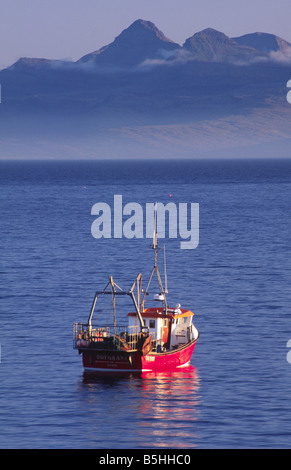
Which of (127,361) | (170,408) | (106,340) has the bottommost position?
(170,408)

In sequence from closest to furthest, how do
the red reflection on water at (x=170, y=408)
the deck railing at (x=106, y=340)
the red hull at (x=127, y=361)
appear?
1. the red reflection on water at (x=170, y=408)
2. the deck railing at (x=106, y=340)
3. the red hull at (x=127, y=361)

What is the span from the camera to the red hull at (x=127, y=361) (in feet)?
204

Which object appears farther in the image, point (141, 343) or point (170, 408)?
point (141, 343)

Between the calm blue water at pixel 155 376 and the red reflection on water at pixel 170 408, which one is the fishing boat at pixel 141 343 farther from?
the red reflection on water at pixel 170 408

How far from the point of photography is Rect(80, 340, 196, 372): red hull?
62031 mm

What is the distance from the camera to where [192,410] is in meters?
56.1

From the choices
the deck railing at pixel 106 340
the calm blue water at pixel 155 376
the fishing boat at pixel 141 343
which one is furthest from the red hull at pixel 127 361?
the calm blue water at pixel 155 376

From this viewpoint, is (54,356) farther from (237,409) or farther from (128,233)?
(128,233)

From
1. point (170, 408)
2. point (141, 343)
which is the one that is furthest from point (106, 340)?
point (170, 408)

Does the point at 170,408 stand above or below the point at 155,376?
below

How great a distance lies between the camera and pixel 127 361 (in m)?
62.2

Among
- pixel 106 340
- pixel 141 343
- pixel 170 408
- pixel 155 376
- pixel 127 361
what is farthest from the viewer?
pixel 155 376

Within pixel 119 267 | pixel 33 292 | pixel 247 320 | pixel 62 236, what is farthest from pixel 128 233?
pixel 247 320

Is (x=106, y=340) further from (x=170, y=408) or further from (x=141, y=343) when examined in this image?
(x=170, y=408)
